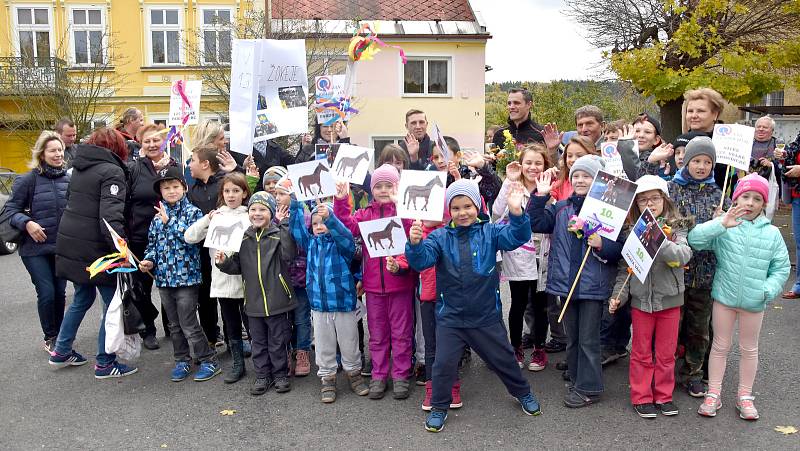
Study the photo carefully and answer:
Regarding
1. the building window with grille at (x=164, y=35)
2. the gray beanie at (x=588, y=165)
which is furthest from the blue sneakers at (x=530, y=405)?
the building window with grille at (x=164, y=35)

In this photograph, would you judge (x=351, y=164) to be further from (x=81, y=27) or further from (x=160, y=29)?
(x=81, y=27)

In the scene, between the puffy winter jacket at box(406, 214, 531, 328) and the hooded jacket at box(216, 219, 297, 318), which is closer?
the puffy winter jacket at box(406, 214, 531, 328)

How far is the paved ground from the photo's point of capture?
4.37m

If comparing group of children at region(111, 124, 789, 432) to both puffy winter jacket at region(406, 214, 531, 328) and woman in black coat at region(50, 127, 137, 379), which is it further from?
woman in black coat at region(50, 127, 137, 379)

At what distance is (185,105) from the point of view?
7207mm

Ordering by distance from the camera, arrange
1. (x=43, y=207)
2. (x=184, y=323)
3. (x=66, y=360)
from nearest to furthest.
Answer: (x=184, y=323)
(x=66, y=360)
(x=43, y=207)

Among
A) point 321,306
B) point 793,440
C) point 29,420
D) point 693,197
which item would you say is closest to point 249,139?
point 321,306

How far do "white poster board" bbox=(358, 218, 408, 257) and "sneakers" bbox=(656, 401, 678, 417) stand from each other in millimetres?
2126

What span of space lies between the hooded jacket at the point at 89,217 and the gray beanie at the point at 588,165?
144 inches

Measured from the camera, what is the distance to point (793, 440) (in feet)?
13.9

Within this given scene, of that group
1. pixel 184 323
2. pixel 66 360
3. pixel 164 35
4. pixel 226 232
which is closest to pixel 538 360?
pixel 226 232

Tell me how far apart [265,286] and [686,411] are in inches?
127

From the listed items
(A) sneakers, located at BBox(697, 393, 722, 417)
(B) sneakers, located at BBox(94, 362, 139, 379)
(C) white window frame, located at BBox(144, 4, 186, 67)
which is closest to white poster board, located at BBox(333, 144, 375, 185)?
(B) sneakers, located at BBox(94, 362, 139, 379)

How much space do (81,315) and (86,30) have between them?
21081mm
